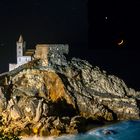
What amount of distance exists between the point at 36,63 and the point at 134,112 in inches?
1029

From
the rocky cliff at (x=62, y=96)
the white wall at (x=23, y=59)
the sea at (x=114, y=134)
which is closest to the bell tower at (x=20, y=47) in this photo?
the white wall at (x=23, y=59)

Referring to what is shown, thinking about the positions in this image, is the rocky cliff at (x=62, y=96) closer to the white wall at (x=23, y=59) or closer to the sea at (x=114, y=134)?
the white wall at (x=23, y=59)

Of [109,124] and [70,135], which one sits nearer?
[70,135]

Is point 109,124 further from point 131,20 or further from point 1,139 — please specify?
point 1,139

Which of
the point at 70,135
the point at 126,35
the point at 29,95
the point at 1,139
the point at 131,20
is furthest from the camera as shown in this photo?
the point at 29,95

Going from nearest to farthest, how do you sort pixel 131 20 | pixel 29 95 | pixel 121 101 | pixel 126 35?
pixel 131 20
pixel 126 35
pixel 29 95
pixel 121 101

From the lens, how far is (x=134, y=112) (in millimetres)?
72500

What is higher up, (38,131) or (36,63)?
(36,63)

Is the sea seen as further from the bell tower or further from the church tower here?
the bell tower

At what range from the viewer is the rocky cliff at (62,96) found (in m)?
63.8

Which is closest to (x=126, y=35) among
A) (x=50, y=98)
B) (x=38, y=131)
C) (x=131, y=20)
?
(x=131, y=20)

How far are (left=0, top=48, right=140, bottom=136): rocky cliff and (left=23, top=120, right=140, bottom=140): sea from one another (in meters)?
2.61

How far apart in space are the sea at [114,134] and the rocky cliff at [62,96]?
2607 mm

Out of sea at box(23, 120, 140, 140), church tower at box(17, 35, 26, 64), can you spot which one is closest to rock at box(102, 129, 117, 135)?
sea at box(23, 120, 140, 140)
